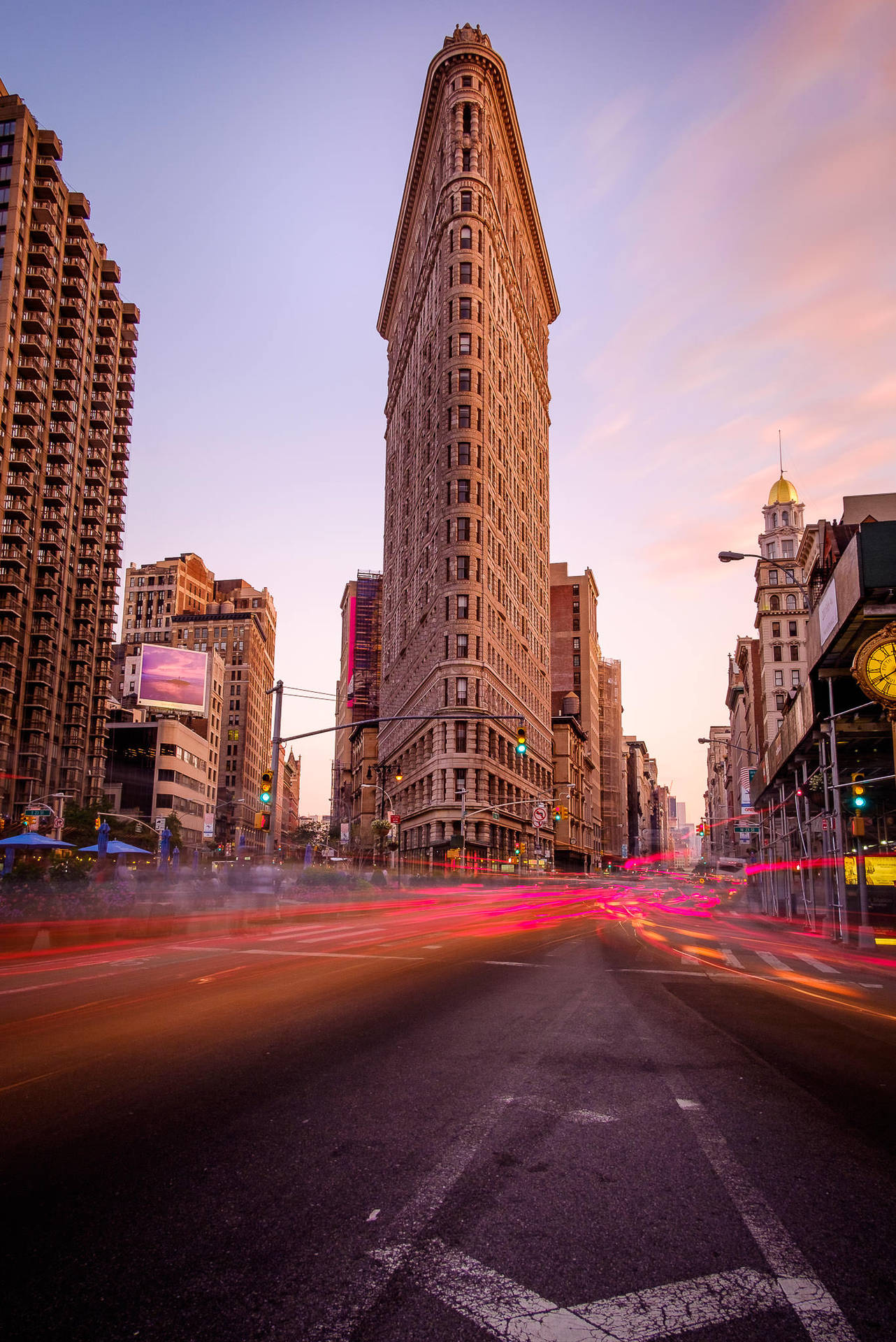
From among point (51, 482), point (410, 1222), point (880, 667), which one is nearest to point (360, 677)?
point (51, 482)

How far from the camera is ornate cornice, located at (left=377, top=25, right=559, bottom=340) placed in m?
87.2

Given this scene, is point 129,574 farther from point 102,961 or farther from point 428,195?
point 102,961

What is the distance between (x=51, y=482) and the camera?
9250 centimetres

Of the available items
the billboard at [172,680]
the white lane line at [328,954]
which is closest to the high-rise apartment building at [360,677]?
the billboard at [172,680]

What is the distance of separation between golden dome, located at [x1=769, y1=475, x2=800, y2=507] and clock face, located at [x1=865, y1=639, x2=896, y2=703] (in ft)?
368

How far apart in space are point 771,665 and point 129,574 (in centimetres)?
14482

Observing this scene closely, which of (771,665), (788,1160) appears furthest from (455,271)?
(788,1160)

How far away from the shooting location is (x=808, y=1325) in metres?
3.20

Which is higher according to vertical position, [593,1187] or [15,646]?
[15,646]

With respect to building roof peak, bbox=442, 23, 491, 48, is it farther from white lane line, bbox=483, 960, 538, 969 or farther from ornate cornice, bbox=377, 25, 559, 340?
white lane line, bbox=483, 960, 538, 969

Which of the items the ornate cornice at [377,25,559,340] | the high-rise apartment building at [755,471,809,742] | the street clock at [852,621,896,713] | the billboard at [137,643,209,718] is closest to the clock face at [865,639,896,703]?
the street clock at [852,621,896,713]

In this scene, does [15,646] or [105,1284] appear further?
[15,646]

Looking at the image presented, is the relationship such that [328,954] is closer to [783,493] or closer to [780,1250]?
[780,1250]

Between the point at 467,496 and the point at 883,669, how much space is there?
57682 millimetres
